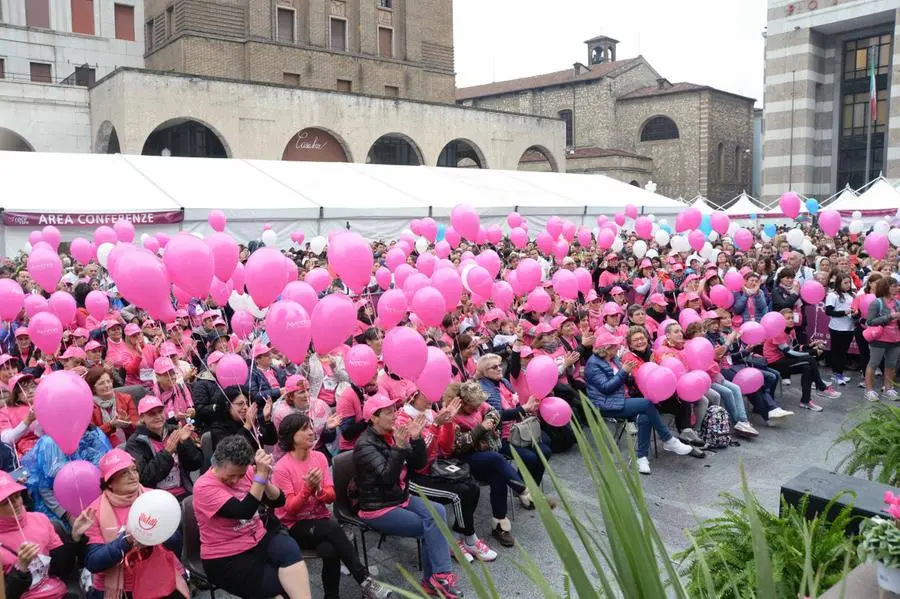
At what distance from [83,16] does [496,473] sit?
122 ft

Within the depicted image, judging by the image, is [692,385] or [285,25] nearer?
[692,385]

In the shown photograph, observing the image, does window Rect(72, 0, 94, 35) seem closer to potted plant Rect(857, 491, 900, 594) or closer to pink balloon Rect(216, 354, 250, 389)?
pink balloon Rect(216, 354, 250, 389)

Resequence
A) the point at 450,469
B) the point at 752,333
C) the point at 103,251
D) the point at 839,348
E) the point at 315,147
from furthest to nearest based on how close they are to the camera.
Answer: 1. the point at 315,147
2. the point at 103,251
3. the point at 839,348
4. the point at 752,333
5. the point at 450,469

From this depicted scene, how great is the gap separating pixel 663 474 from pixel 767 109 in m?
37.9

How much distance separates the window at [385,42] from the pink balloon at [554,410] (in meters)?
31.9

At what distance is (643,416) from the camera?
23.1 feet

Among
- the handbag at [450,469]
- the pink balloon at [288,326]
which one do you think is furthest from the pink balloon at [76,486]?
the handbag at [450,469]

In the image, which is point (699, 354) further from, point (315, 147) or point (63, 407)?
point (315, 147)

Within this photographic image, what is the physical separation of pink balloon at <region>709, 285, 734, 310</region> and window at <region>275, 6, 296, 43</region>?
2780cm

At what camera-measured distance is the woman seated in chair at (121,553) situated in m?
3.70

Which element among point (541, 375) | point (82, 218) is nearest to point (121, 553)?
point (541, 375)

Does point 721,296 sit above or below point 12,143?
below

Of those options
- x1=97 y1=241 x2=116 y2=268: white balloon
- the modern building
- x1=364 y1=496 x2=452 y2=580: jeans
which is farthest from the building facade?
x1=364 y1=496 x2=452 y2=580: jeans

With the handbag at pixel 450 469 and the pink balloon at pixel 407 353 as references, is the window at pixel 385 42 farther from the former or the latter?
the handbag at pixel 450 469
